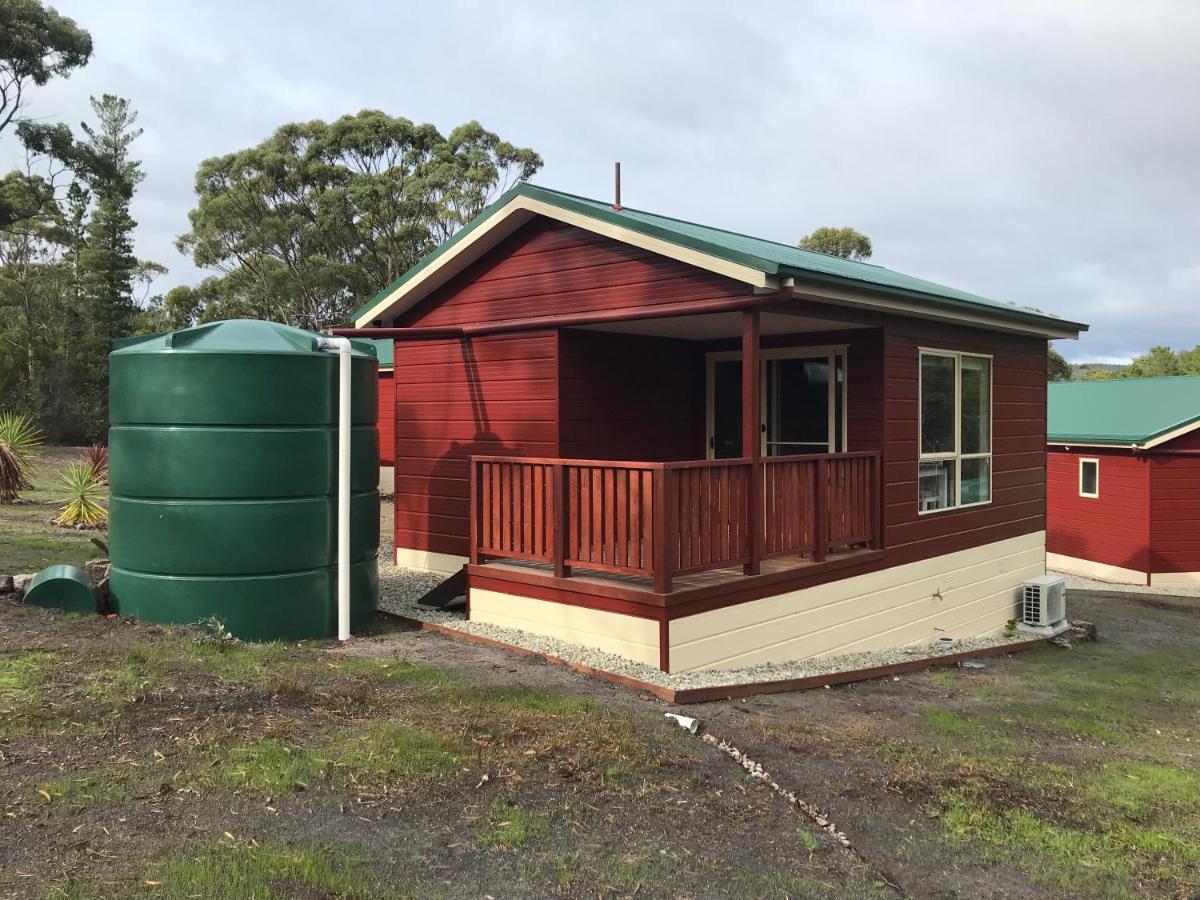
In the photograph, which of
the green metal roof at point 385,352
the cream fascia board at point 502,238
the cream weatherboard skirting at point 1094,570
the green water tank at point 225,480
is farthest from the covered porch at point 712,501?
the cream weatherboard skirting at point 1094,570

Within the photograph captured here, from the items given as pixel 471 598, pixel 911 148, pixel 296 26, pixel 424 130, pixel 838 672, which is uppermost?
pixel 424 130

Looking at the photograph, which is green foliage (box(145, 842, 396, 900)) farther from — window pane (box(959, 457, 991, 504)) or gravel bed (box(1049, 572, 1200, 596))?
gravel bed (box(1049, 572, 1200, 596))

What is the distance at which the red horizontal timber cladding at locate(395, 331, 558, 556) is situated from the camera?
8.66 metres

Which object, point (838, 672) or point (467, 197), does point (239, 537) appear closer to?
point (838, 672)

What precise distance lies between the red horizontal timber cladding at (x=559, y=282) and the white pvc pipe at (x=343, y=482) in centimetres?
242

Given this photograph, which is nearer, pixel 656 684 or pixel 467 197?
pixel 656 684

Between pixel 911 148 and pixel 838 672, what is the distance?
20.5m

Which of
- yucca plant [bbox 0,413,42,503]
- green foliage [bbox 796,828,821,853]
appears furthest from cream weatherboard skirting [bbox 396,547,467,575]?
yucca plant [bbox 0,413,42,503]

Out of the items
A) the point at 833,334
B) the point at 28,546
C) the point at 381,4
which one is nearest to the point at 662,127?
the point at 381,4

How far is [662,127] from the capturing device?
26469 millimetres

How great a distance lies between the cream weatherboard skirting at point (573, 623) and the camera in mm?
6254

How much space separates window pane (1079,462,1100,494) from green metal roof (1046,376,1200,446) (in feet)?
2.08

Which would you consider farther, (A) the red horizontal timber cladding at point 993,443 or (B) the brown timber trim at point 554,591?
(A) the red horizontal timber cladding at point 993,443

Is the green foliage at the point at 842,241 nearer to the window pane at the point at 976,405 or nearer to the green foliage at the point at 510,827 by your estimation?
the window pane at the point at 976,405
